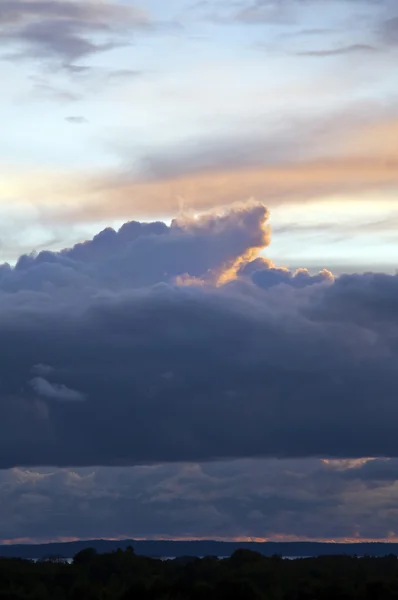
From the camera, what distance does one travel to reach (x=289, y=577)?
96.6m

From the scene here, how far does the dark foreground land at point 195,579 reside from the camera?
8912 centimetres

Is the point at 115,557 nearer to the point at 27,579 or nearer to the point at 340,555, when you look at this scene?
the point at 27,579

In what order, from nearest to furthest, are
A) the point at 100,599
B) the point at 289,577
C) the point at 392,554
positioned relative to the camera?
1. the point at 100,599
2. the point at 289,577
3. the point at 392,554

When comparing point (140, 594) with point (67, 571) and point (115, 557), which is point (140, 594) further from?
point (115, 557)

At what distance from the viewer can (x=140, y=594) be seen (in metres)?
89.2

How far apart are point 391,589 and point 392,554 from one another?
28.5 m

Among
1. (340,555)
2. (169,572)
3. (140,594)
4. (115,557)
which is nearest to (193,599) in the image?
(140,594)

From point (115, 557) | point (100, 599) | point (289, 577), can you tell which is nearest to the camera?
point (100, 599)

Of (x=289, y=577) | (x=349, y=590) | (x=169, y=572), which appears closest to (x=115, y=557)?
Result: (x=169, y=572)

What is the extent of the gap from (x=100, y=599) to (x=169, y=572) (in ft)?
52.1

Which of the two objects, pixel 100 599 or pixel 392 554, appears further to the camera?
pixel 392 554

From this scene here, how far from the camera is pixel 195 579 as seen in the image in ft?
313

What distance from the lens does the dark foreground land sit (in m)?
89.1

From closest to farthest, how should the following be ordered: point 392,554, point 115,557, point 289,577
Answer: point 289,577
point 115,557
point 392,554
